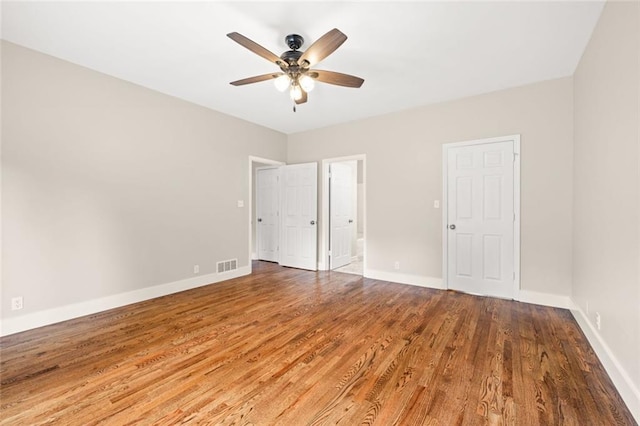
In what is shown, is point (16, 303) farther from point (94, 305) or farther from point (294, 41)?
point (294, 41)

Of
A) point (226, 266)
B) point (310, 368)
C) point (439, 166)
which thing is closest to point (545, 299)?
point (439, 166)

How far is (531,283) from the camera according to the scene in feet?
Answer: 11.7

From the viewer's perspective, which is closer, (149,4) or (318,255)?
(149,4)

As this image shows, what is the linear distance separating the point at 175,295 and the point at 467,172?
4529 mm

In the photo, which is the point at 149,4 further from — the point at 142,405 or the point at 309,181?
the point at 309,181

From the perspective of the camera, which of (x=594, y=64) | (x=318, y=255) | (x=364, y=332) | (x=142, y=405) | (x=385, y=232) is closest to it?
(x=142, y=405)

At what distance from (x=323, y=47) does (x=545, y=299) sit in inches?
154

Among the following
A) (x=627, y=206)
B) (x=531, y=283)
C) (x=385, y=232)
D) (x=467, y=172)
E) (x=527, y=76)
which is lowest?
(x=531, y=283)

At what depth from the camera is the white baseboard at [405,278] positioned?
13.8 feet

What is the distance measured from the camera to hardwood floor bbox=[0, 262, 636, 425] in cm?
166

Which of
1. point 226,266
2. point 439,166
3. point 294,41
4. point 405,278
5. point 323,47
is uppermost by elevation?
point 294,41

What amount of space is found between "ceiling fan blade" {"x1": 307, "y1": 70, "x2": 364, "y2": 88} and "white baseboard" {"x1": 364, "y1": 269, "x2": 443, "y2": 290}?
3066 mm

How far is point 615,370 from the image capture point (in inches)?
75.0

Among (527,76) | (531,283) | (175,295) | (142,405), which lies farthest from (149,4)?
(531,283)
